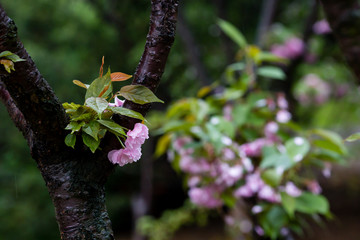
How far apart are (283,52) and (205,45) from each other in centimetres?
104

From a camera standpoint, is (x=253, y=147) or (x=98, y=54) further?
(x=98, y=54)

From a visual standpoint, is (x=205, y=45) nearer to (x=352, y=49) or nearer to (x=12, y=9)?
(x=12, y=9)

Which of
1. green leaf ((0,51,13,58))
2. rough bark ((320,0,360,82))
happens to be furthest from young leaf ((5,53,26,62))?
rough bark ((320,0,360,82))

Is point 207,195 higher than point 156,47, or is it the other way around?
point 156,47

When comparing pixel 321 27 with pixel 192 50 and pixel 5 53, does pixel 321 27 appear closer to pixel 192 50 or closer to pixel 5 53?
pixel 192 50

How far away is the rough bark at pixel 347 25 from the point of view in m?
1.12

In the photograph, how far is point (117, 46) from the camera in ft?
12.7


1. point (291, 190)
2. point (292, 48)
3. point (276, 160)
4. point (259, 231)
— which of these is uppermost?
point (292, 48)

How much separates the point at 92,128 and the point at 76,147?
0.07 meters

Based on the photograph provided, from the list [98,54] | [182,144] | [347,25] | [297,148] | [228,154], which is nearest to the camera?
[347,25]

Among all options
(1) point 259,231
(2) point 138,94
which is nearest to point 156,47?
(2) point 138,94

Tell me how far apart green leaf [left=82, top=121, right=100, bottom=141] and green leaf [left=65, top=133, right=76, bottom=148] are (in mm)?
23

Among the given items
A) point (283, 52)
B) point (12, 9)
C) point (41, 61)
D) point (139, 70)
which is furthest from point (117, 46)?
point (139, 70)

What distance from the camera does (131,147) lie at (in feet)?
2.06
